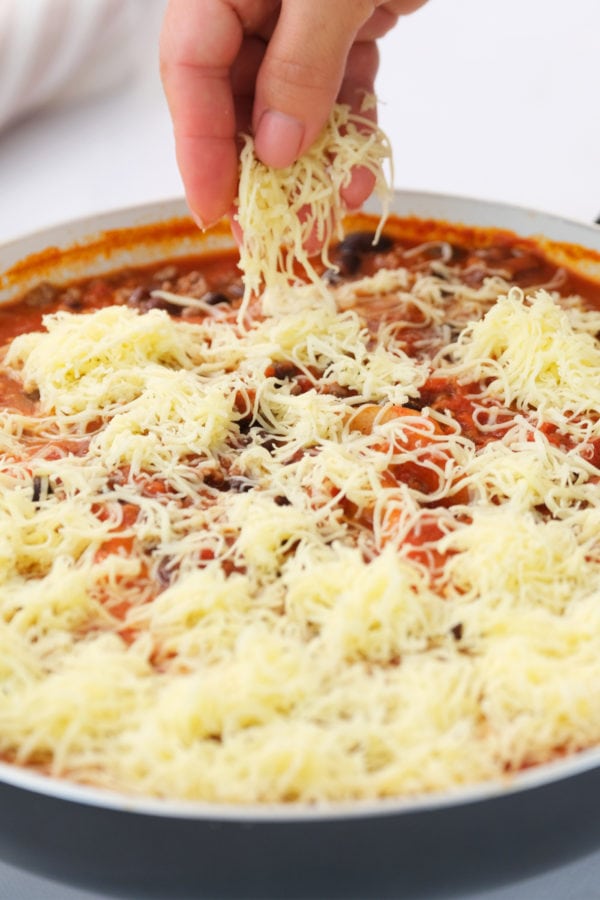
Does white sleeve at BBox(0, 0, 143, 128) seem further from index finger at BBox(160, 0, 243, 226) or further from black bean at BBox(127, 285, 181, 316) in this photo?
index finger at BBox(160, 0, 243, 226)

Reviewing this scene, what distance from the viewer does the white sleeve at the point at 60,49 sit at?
7.79m

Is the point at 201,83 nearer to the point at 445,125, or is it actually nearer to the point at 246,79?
the point at 246,79

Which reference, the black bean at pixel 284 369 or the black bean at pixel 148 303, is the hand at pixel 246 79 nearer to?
the black bean at pixel 148 303

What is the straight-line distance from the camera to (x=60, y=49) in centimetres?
802

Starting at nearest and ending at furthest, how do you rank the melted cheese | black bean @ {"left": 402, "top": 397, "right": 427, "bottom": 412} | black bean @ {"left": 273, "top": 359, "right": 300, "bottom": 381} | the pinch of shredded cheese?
the melted cheese → black bean @ {"left": 402, "top": 397, "right": 427, "bottom": 412} → black bean @ {"left": 273, "top": 359, "right": 300, "bottom": 381} → the pinch of shredded cheese

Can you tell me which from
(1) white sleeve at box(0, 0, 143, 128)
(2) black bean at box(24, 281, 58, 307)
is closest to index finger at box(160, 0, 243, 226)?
(2) black bean at box(24, 281, 58, 307)

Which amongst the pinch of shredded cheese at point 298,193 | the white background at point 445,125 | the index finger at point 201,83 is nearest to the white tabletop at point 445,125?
the white background at point 445,125

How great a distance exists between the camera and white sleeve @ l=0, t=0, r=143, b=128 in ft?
25.6

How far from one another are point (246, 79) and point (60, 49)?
11.9ft

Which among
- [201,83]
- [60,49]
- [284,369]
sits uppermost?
[201,83]

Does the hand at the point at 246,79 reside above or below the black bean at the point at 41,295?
above

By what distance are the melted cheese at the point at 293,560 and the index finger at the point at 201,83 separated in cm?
61

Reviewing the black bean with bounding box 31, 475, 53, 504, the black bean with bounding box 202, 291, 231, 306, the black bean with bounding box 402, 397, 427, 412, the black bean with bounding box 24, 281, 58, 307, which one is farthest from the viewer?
the black bean with bounding box 24, 281, 58, 307

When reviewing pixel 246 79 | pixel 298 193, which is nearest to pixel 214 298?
pixel 298 193
